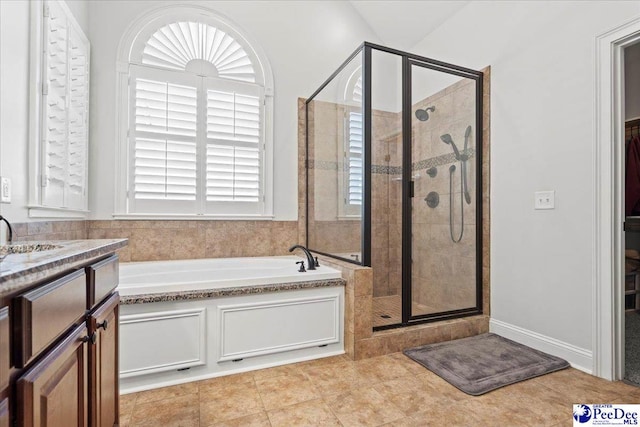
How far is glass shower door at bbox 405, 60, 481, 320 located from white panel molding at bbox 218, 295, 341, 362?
81 centimetres

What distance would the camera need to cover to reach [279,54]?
3.41m

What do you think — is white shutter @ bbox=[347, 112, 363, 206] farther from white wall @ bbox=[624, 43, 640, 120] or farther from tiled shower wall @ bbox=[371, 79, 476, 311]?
white wall @ bbox=[624, 43, 640, 120]

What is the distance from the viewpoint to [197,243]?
10.1ft

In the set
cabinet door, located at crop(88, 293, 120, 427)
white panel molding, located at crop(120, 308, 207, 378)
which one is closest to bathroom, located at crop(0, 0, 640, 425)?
white panel molding, located at crop(120, 308, 207, 378)

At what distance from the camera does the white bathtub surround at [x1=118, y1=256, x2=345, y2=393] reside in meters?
1.88

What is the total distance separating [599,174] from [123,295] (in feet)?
9.52

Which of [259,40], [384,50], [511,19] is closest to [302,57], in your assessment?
[259,40]

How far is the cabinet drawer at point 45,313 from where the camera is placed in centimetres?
64

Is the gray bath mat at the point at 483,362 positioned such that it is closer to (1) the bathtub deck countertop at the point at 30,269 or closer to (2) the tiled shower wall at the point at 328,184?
(2) the tiled shower wall at the point at 328,184

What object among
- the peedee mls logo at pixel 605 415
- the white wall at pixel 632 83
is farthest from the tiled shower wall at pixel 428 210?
the white wall at pixel 632 83

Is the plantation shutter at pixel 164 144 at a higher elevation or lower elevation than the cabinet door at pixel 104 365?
higher

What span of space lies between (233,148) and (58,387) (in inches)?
104

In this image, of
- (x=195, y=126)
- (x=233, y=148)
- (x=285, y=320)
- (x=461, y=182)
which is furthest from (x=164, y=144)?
(x=461, y=182)

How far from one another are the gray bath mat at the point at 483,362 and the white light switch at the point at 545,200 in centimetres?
104
